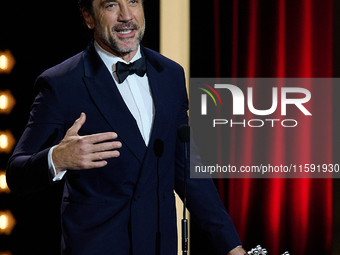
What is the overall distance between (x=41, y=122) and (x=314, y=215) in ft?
6.55

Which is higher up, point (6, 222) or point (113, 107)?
point (113, 107)

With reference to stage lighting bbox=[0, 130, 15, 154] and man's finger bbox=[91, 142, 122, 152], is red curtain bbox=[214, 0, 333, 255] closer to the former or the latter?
stage lighting bbox=[0, 130, 15, 154]

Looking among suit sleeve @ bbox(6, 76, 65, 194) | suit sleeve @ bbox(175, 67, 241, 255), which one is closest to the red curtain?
suit sleeve @ bbox(175, 67, 241, 255)

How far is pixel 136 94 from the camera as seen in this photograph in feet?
5.25

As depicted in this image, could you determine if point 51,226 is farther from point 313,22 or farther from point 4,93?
point 313,22

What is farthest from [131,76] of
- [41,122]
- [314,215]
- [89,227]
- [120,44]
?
[314,215]

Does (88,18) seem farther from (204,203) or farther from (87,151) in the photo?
(204,203)

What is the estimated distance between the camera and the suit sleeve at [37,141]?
1338 mm

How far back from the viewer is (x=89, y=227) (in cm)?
142

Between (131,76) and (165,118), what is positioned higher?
(131,76)

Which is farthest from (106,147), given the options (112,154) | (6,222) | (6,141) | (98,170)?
(6,222)

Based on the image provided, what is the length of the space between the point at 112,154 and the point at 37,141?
29 centimetres

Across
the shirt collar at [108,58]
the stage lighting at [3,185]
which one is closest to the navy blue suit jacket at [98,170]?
the shirt collar at [108,58]

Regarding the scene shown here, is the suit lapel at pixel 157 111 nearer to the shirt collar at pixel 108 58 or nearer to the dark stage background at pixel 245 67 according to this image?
the shirt collar at pixel 108 58
